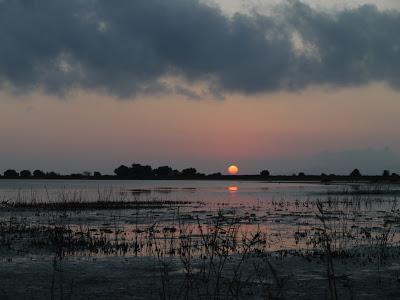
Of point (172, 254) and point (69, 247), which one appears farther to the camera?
point (69, 247)

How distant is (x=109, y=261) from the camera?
559 inches

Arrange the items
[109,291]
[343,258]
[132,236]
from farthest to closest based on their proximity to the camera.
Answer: [132,236], [343,258], [109,291]

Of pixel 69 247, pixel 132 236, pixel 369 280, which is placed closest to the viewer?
pixel 369 280

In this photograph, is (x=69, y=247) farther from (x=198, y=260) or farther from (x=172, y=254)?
(x=198, y=260)

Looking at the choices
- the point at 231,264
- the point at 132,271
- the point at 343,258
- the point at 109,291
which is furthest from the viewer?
the point at 343,258

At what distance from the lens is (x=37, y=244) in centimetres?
1755

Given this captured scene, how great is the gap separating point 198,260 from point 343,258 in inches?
→ 163

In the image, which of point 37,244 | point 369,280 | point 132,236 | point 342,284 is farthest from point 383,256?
point 37,244

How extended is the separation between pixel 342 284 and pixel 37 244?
35.3 feet

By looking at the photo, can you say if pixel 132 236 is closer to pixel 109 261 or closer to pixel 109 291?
pixel 109 261

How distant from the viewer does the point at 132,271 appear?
1266 centimetres

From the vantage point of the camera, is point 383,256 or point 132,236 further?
point 132,236

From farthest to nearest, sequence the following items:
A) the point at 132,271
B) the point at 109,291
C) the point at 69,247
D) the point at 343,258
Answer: the point at 69,247, the point at 343,258, the point at 132,271, the point at 109,291

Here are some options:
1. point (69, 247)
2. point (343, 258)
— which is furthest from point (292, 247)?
point (69, 247)
